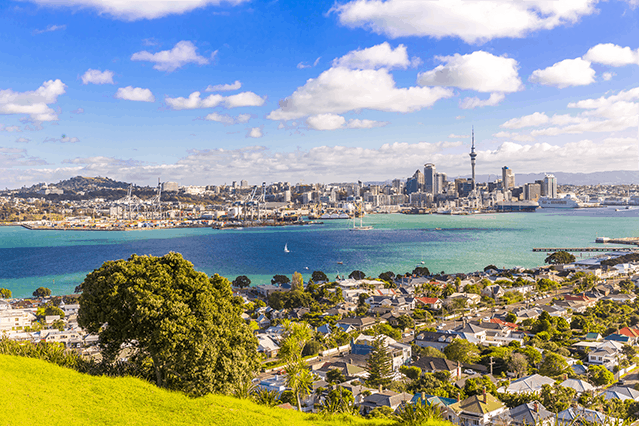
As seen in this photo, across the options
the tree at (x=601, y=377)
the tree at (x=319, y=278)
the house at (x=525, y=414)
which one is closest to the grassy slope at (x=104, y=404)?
the house at (x=525, y=414)

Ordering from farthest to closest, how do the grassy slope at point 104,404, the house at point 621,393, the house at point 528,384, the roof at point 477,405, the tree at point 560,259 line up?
the tree at point 560,259 → the house at point 528,384 → the house at point 621,393 → the roof at point 477,405 → the grassy slope at point 104,404

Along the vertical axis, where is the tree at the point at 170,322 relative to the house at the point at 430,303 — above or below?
above

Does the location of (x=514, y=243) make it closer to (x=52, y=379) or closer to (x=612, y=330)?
(x=612, y=330)

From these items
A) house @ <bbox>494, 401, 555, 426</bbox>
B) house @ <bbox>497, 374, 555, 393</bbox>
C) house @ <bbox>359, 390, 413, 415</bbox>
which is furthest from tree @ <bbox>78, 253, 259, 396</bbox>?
house @ <bbox>497, 374, 555, 393</bbox>

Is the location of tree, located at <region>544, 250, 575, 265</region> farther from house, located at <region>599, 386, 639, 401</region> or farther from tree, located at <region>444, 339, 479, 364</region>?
house, located at <region>599, 386, 639, 401</region>

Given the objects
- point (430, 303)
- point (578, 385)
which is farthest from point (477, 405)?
point (430, 303)

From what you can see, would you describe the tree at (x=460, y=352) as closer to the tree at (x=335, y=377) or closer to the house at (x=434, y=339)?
the house at (x=434, y=339)

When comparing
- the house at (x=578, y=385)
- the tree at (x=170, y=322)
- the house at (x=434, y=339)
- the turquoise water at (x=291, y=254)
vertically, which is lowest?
the turquoise water at (x=291, y=254)

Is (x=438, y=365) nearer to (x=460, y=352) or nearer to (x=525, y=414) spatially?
(x=460, y=352)
